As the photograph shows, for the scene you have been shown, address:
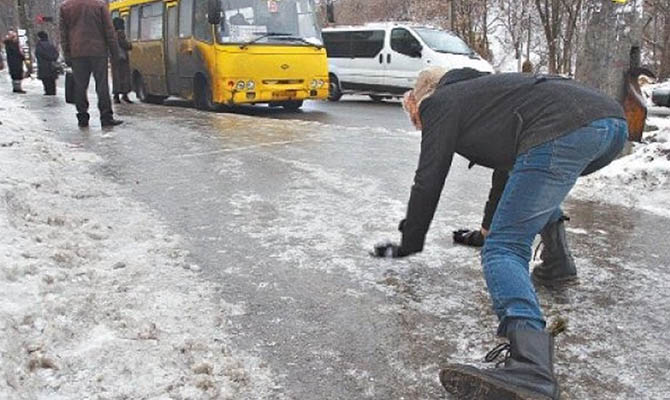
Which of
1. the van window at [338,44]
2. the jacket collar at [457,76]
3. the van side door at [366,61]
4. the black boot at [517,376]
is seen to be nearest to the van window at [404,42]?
the van side door at [366,61]

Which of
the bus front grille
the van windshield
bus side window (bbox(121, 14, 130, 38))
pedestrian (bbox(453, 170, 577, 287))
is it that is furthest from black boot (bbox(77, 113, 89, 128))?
the van windshield

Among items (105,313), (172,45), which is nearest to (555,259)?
(105,313)

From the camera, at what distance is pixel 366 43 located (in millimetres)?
16609

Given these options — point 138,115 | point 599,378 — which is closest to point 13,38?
point 138,115

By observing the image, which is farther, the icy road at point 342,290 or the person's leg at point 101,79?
the person's leg at point 101,79

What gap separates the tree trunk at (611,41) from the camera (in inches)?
250

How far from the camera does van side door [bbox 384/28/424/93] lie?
1524cm

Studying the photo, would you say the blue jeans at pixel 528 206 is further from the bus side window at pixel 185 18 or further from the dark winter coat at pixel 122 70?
the dark winter coat at pixel 122 70

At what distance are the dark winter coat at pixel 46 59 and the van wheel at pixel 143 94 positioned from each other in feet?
9.47

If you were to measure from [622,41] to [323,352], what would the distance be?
5.05 meters

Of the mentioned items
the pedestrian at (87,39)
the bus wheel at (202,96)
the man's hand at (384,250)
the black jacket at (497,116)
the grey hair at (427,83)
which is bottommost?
the man's hand at (384,250)

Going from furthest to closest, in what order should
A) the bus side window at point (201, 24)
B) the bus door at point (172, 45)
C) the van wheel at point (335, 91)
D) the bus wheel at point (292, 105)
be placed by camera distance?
1. the van wheel at point (335, 91)
2. the bus wheel at point (292, 105)
3. the bus door at point (172, 45)
4. the bus side window at point (201, 24)

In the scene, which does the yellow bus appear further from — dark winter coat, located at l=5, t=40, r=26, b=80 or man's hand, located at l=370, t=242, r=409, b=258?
man's hand, located at l=370, t=242, r=409, b=258

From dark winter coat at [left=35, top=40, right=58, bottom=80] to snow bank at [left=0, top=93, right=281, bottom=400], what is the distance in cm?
1273
